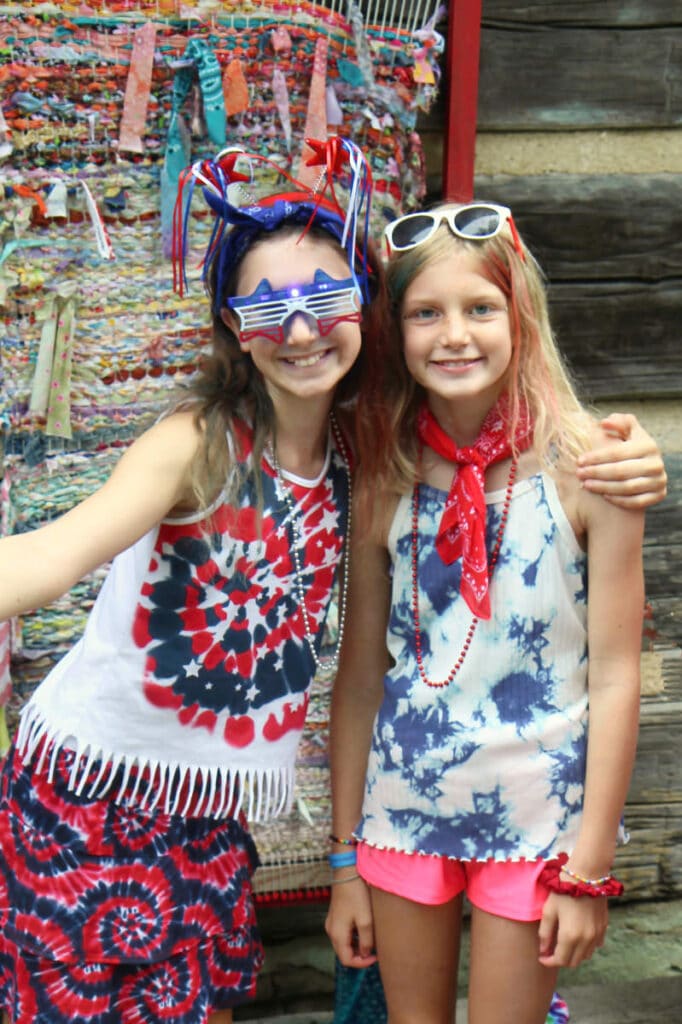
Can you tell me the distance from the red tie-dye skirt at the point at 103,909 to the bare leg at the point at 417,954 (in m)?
0.24

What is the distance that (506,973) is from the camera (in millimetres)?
1703

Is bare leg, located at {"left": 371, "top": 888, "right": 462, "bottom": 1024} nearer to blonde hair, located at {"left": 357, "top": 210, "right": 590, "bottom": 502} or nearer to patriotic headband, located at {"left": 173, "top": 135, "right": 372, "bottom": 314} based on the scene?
blonde hair, located at {"left": 357, "top": 210, "right": 590, "bottom": 502}

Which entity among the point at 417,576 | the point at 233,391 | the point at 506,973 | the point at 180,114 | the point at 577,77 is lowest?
the point at 506,973

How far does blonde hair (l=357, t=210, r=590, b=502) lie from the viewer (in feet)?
5.52

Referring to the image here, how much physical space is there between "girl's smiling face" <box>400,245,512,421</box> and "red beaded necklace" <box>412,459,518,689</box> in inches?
5.6

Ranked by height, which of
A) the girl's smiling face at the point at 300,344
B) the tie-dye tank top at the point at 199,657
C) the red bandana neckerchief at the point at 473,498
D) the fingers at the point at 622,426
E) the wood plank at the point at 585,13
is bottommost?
the tie-dye tank top at the point at 199,657

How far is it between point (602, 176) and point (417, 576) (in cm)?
102

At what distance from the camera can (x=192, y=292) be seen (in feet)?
7.17

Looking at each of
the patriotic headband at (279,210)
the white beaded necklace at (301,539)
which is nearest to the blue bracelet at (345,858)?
the white beaded necklace at (301,539)

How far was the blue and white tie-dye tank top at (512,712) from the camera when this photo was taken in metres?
1.68

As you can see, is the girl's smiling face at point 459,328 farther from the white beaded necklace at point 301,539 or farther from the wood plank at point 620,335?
the wood plank at point 620,335

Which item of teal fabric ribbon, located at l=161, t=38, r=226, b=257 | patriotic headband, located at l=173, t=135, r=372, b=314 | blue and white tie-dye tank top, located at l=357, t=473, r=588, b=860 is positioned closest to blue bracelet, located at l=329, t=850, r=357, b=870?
blue and white tie-dye tank top, located at l=357, t=473, r=588, b=860

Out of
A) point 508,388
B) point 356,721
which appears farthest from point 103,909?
point 508,388

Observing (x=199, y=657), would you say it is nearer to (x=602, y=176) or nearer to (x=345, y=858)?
(x=345, y=858)
